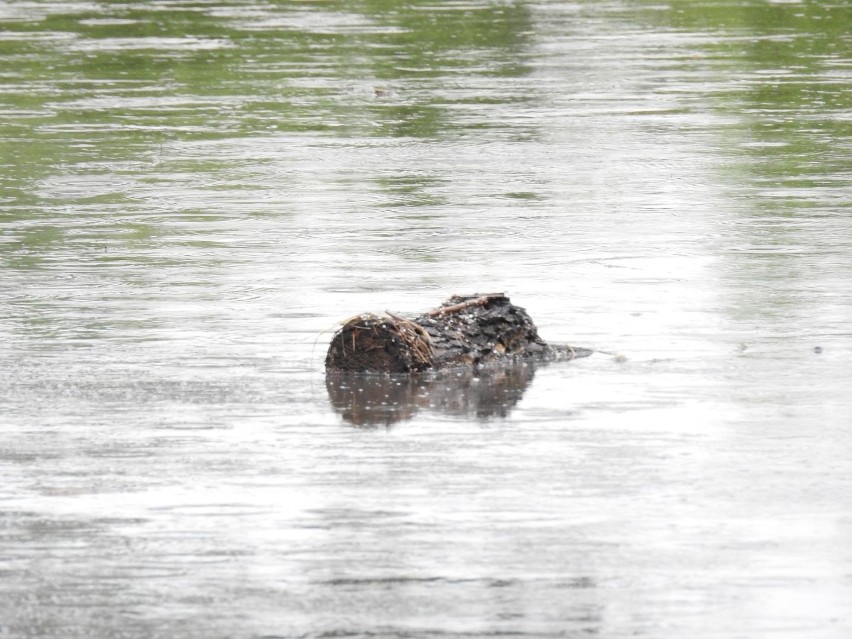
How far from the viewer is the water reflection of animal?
8.20m

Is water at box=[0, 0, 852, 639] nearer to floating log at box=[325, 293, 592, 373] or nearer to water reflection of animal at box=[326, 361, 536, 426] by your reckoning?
water reflection of animal at box=[326, 361, 536, 426]

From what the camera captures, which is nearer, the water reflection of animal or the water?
the water

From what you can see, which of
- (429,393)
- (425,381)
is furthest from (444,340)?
(429,393)

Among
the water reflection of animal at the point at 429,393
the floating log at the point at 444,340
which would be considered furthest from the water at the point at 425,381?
the floating log at the point at 444,340

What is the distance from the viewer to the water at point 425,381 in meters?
6.01

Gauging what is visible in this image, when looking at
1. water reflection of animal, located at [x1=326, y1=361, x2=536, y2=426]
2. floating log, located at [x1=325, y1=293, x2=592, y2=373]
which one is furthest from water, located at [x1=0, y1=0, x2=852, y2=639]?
floating log, located at [x1=325, y1=293, x2=592, y2=373]

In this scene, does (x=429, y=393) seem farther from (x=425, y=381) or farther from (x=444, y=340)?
(x=444, y=340)

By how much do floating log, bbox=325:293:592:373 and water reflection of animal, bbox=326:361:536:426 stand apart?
62 millimetres

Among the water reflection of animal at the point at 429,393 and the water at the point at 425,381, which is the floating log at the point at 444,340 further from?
the water at the point at 425,381

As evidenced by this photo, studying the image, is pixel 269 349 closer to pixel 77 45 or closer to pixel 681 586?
pixel 681 586

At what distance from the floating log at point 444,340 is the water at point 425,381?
0.60ft

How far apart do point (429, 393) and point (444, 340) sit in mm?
559

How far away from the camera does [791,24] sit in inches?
1129

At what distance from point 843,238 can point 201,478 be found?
244 inches
